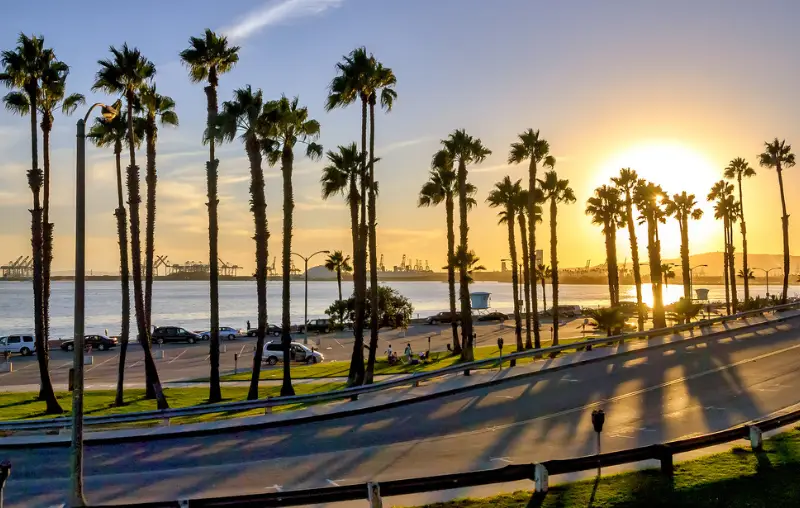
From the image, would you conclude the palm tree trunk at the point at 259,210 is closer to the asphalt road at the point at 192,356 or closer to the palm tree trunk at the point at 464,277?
the asphalt road at the point at 192,356

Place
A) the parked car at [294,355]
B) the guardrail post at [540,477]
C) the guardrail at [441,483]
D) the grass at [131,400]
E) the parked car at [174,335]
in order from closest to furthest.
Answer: the guardrail at [441,483] < the guardrail post at [540,477] < the grass at [131,400] < the parked car at [294,355] < the parked car at [174,335]

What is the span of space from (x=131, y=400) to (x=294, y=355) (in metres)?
18.9

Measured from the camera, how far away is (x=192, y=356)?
54656mm

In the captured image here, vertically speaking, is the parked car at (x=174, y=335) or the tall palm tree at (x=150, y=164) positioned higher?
the tall palm tree at (x=150, y=164)

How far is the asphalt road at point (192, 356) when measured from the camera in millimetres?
41844

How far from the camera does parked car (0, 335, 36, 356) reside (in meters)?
56.7

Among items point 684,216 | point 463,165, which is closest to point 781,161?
point 684,216

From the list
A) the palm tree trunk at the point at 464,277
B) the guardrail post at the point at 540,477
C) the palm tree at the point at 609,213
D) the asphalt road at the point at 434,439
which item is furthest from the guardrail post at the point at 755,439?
the palm tree at the point at 609,213

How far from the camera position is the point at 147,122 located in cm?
3362

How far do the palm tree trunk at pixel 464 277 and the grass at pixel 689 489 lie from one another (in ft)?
89.6

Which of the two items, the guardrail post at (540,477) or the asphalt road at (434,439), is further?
the asphalt road at (434,439)

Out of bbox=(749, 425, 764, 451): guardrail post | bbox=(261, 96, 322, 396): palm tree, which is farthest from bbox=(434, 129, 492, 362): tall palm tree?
bbox=(749, 425, 764, 451): guardrail post

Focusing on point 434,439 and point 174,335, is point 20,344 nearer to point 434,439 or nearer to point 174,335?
point 174,335

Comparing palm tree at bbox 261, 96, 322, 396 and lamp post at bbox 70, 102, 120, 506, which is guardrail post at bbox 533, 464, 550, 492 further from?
palm tree at bbox 261, 96, 322, 396
